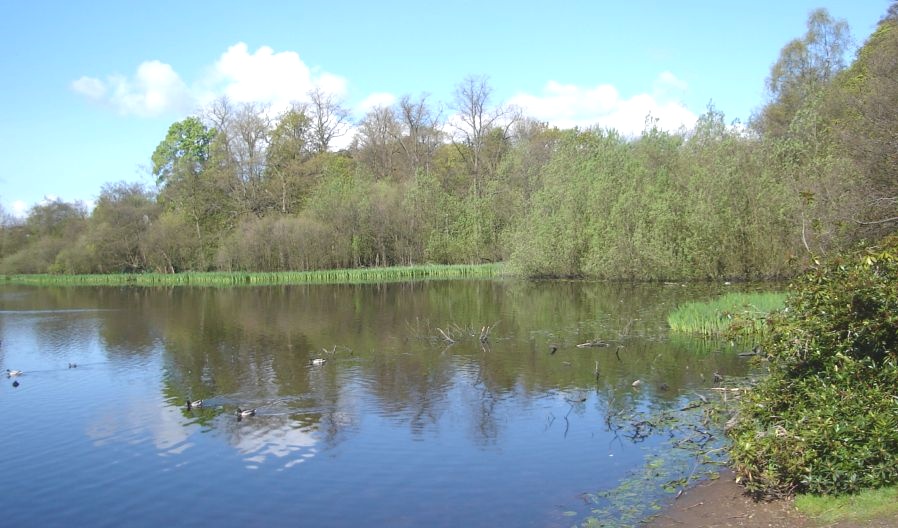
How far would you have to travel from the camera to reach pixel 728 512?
7918 millimetres

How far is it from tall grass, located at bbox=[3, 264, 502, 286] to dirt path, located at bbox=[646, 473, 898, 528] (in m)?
42.7

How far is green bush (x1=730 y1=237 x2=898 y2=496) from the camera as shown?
7.36 metres

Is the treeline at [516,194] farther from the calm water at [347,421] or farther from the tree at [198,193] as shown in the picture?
the calm water at [347,421]

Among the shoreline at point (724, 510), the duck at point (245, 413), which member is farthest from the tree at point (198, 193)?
the shoreline at point (724, 510)

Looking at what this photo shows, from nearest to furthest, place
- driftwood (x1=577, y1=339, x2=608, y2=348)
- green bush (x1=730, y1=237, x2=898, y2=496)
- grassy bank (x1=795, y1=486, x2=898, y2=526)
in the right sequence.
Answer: grassy bank (x1=795, y1=486, x2=898, y2=526) → green bush (x1=730, y1=237, x2=898, y2=496) → driftwood (x1=577, y1=339, x2=608, y2=348)

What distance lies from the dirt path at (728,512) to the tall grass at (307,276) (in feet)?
140

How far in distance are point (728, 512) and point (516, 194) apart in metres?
51.5

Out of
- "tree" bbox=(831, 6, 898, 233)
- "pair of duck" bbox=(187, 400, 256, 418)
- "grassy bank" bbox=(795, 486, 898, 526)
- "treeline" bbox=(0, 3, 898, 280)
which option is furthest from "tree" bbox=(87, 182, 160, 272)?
"grassy bank" bbox=(795, 486, 898, 526)

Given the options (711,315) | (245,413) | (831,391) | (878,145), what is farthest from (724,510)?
(878,145)

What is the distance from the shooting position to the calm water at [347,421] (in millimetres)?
9664

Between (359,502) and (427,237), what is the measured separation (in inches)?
2029

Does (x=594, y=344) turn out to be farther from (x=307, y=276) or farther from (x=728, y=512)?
(x=307, y=276)

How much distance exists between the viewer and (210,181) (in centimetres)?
6431

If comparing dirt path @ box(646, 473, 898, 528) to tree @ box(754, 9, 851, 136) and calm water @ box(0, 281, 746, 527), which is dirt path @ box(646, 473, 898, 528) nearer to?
calm water @ box(0, 281, 746, 527)
